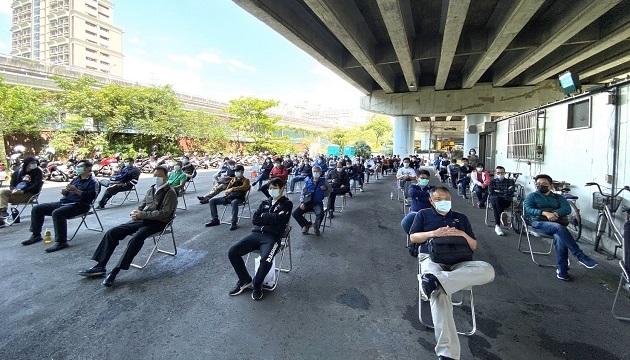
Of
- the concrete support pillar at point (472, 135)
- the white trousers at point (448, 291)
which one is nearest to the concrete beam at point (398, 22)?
the white trousers at point (448, 291)

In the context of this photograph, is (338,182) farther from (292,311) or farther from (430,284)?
(430,284)

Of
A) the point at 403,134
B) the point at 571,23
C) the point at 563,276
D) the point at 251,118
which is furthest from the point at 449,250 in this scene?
the point at 251,118

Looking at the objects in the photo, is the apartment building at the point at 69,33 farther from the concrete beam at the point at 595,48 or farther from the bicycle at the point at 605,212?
the bicycle at the point at 605,212

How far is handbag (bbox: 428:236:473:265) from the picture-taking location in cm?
300

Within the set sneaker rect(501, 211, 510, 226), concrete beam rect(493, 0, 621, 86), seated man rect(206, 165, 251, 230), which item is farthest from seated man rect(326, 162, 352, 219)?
concrete beam rect(493, 0, 621, 86)

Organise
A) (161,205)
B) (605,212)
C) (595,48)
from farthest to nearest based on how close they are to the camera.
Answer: (595,48), (605,212), (161,205)

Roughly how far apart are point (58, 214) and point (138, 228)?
191cm

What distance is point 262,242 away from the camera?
3803 millimetres

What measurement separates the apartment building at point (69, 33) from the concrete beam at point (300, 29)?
74.6 m

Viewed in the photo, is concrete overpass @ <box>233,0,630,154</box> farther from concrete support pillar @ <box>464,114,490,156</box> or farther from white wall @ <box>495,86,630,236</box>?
white wall @ <box>495,86,630,236</box>

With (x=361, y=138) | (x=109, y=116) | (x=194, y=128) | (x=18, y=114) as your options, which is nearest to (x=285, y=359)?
(x=18, y=114)

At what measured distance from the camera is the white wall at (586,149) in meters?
5.22

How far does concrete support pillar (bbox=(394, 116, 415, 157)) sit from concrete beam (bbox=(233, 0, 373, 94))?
877 centimetres

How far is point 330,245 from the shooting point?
5582 millimetres
